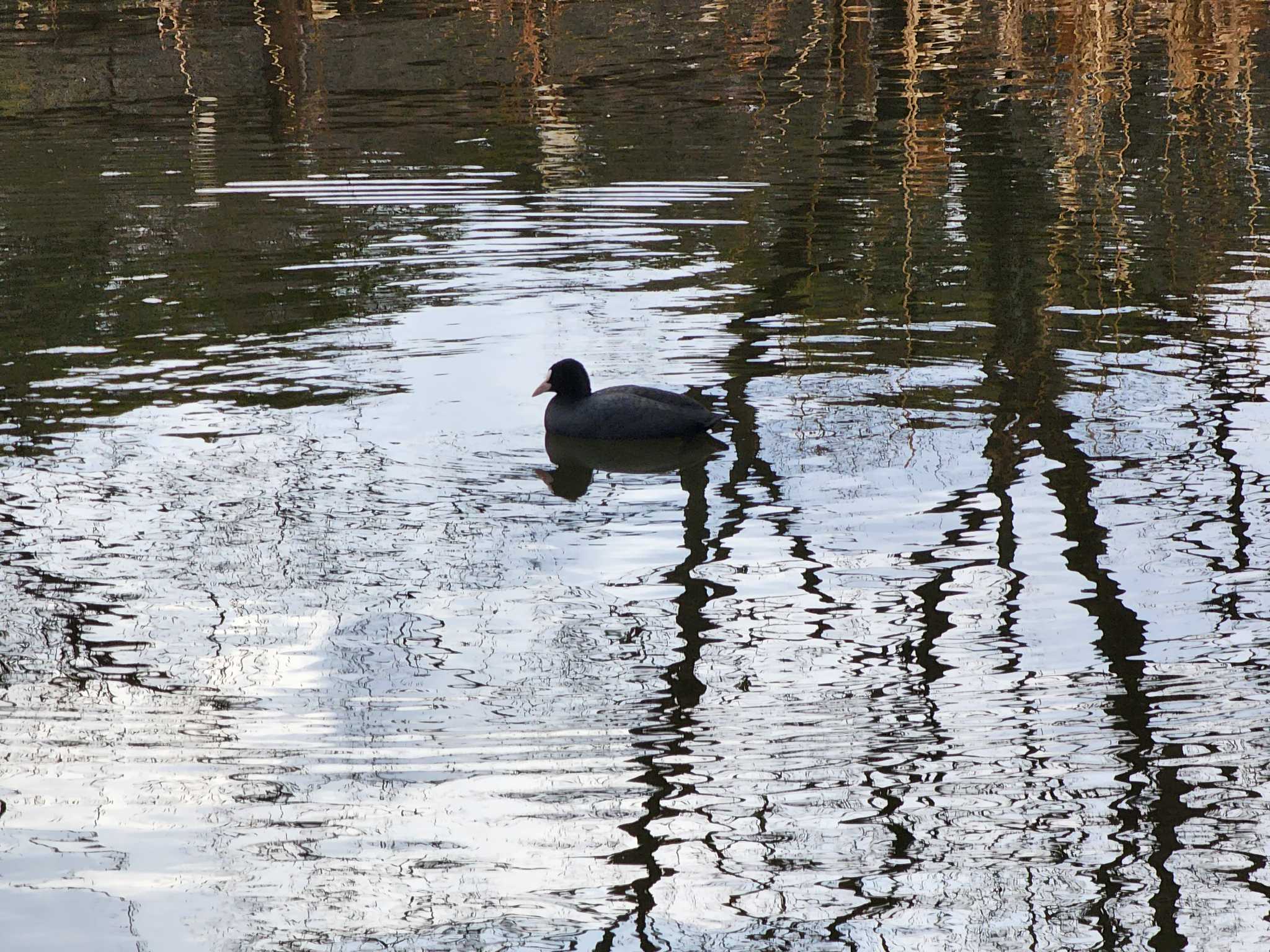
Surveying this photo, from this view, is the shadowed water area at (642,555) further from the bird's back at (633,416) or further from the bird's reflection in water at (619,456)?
the bird's back at (633,416)

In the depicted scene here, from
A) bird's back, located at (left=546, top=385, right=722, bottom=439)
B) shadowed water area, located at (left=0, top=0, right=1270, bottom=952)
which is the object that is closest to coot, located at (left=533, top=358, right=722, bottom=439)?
bird's back, located at (left=546, top=385, right=722, bottom=439)

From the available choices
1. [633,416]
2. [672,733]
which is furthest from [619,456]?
[672,733]

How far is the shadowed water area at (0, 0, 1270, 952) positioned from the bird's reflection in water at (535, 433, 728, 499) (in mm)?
48

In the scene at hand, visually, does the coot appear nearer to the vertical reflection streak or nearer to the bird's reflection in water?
the bird's reflection in water

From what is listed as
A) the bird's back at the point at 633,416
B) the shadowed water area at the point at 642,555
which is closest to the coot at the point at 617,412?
the bird's back at the point at 633,416

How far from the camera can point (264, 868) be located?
5488mm

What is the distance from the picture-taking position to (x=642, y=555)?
8039 mm

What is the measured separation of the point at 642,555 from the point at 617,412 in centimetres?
162

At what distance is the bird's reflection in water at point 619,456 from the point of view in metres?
9.20

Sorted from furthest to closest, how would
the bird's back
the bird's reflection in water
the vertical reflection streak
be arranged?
the bird's back < the bird's reflection in water < the vertical reflection streak

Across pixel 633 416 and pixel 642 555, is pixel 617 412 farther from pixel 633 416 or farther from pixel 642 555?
pixel 642 555

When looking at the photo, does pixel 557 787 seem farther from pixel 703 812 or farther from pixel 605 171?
pixel 605 171

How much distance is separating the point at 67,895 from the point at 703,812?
7.11ft

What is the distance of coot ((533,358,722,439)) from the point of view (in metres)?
9.38
